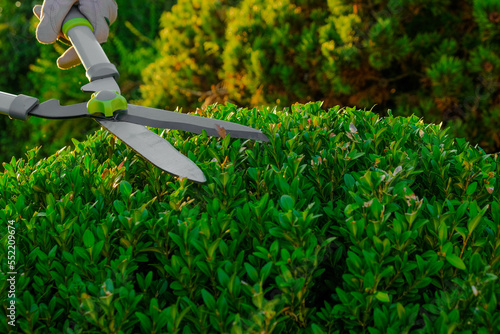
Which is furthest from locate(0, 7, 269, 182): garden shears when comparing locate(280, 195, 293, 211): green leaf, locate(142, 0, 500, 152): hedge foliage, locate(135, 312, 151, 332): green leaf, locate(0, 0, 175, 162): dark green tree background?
locate(0, 0, 175, 162): dark green tree background

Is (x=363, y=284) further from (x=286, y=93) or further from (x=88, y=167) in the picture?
(x=286, y=93)

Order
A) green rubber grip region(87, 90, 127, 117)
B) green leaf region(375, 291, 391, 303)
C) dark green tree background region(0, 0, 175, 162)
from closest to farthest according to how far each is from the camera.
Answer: green leaf region(375, 291, 391, 303) < green rubber grip region(87, 90, 127, 117) < dark green tree background region(0, 0, 175, 162)

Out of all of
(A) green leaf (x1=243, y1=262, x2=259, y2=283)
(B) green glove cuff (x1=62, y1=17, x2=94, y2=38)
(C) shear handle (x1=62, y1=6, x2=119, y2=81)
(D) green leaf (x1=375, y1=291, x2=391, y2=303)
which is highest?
(B) green glove cuff (x1=62, y1=17, x2=94, y2=38)

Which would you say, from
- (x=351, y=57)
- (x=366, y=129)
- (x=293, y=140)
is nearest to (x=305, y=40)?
(x=351, y=57)

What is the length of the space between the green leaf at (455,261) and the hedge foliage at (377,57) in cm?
384

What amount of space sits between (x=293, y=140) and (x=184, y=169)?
80 centimetres

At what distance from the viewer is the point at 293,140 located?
2.67 m

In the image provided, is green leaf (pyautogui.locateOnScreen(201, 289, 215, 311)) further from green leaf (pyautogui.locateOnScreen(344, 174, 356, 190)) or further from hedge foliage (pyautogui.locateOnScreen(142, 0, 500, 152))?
hedge foliage (pyautogui.locateOnScreen(142, 0, 500, 152))

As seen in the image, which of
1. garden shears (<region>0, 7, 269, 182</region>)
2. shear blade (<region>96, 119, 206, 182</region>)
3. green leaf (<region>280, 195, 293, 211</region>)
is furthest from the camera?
garden shears (<region>0, 7, 269, 182</region>)

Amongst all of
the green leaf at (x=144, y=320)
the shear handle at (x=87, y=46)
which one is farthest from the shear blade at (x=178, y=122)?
the green leaf at (x=144, y=320)

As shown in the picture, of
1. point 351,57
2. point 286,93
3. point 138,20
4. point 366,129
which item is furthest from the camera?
point 138,20

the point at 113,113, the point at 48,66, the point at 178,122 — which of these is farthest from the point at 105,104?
the point at 48,66

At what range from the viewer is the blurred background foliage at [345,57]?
17.4ft

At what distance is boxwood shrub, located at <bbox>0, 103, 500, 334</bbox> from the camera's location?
1.69m
